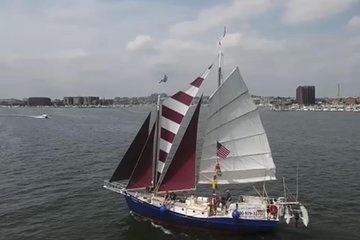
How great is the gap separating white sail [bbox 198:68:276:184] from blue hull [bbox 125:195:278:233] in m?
3.35

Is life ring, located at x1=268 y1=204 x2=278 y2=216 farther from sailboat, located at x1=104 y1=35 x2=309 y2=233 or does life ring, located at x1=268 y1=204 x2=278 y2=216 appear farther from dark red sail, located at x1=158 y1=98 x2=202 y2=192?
dark red sail, located at x1=158 y1=98 x2=202 y2=192

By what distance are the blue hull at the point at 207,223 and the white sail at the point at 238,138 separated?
3348 mm

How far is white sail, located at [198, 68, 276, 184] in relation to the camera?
2923 centimetres

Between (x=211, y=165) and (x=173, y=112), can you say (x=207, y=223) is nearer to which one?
(x=211, y=165)

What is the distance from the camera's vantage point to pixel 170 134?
30500 millimetres

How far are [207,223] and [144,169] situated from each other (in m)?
6.24

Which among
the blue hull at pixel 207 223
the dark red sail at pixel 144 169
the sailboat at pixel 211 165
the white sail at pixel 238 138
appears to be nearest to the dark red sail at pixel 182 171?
the sailboat at pixel 211 165

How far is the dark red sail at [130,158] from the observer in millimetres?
31156

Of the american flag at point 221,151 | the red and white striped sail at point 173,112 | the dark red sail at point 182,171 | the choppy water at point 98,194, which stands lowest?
the choppy water at point 98,194

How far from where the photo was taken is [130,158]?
31375 millimetres

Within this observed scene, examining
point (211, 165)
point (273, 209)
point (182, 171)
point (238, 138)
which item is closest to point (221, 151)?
point (211, 165)

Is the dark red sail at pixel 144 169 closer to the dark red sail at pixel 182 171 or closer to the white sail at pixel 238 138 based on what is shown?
the dark red sail at pixel 182 171

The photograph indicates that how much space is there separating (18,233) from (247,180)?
1633 centimetres

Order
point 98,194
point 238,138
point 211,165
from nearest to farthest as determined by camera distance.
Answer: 1. point 238,138
2. point 211,165
3. point 98,194
